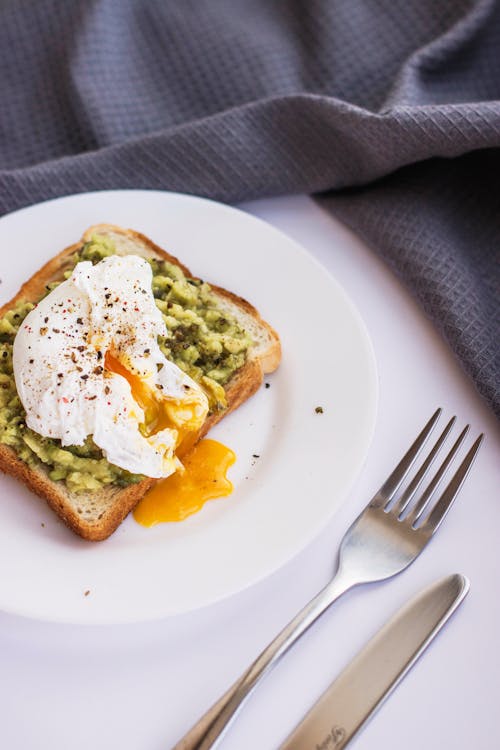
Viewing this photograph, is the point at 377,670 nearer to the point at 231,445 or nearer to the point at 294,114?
the point at 231,445

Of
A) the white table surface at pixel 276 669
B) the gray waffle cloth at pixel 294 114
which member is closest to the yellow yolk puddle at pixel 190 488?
the white table surface at pixel 276 669

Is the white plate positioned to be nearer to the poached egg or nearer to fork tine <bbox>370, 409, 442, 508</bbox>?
fork tine <bbox>370, 409, 442, 508</bbox>

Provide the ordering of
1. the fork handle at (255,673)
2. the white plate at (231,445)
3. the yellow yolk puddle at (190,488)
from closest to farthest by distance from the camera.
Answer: the fork handle at (255,673)
the white plate at (231,445)
the yellow yolk puddle at (190,488)

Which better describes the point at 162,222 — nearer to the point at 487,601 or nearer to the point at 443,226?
the point at 443,226

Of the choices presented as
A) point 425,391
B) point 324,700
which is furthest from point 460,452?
point 324,700

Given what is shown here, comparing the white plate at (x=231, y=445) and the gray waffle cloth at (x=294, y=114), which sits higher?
the gray waffle cloth at (x=294, y=114)

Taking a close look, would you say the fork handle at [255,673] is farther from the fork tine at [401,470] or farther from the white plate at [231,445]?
the fork tine at [401,470]

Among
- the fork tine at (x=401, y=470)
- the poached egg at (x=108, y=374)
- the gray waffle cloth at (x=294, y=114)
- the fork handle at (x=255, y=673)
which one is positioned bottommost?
the fork handle at (x=255, y=673)
